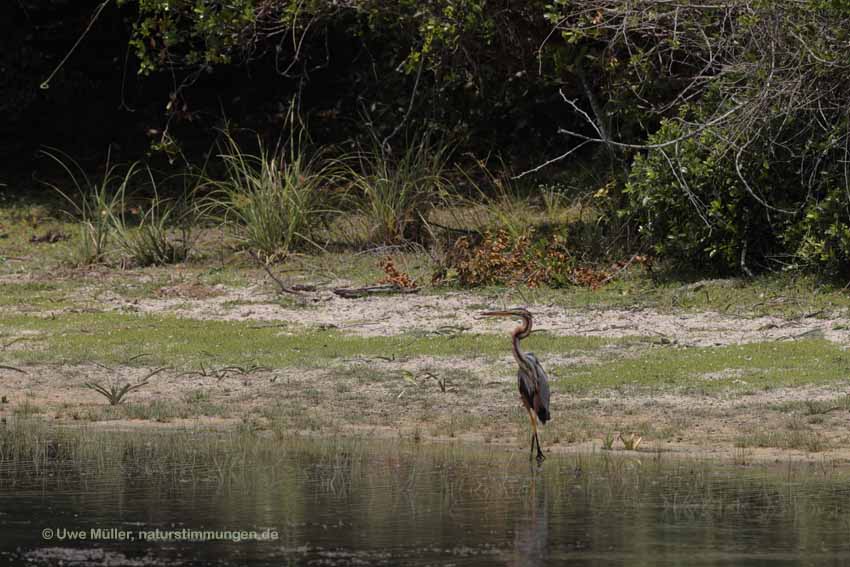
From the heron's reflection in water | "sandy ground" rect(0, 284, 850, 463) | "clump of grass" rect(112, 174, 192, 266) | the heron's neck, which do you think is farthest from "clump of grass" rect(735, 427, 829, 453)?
"clump of grass" rect(112, 174, 192, 266)

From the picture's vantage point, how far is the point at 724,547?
690cm

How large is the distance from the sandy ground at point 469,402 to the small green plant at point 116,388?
55mm

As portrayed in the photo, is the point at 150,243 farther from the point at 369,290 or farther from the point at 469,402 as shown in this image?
the point at 469,402

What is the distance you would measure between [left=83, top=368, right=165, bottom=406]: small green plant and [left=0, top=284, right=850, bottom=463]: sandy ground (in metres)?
0.06

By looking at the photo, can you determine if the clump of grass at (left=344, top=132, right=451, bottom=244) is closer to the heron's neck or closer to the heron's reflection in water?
the heron's neck

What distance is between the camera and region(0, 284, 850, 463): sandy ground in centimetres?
953

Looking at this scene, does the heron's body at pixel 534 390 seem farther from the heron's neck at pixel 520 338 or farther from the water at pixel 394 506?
the water at pixel 394 506

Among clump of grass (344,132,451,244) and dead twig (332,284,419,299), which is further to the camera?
clump of grass (344,132,451,244)

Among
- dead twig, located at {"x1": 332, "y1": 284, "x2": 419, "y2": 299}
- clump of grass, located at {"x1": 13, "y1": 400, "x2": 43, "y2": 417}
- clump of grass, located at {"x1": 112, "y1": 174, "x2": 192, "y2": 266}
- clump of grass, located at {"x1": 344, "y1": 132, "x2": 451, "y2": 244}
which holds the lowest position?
clump of grass, located at {"x1": 13, "y1": 400, "x2": 43, "y2": 417}

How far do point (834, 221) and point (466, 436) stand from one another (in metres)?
5.21

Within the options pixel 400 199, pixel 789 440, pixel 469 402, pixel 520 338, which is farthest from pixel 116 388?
pixel 400 199

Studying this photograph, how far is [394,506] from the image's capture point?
7844mm

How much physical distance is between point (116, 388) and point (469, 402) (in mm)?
2684

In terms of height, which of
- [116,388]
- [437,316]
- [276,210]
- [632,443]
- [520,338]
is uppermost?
[276,210]
